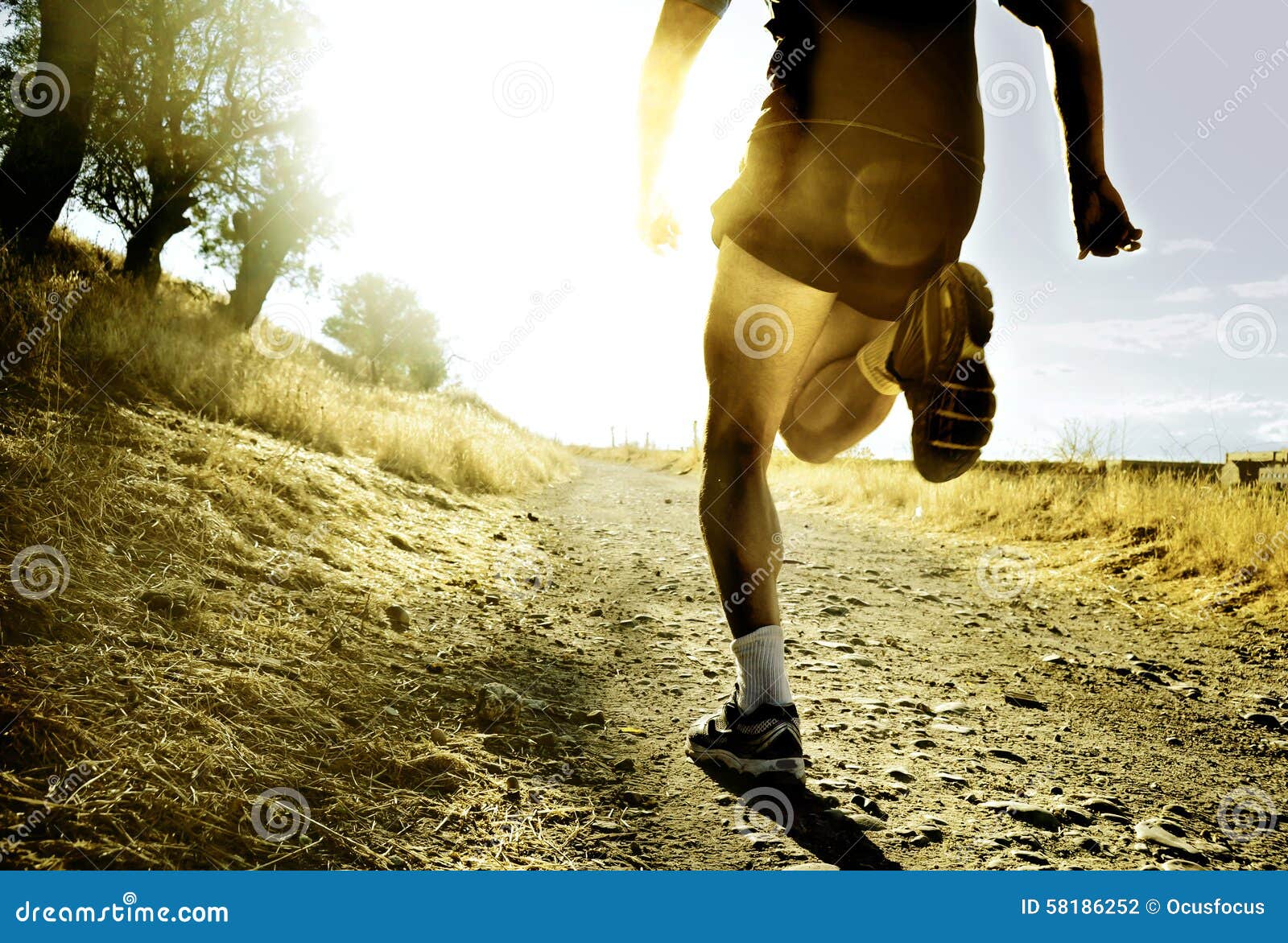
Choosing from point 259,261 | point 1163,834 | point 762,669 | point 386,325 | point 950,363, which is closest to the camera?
point 1163,834

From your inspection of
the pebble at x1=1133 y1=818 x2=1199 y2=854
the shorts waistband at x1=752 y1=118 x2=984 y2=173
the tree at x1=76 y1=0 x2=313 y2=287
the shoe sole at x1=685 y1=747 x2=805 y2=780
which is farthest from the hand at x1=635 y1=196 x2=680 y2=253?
the tree at x1=76 y1=0 x2=313 y2=287

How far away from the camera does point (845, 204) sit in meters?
1.90

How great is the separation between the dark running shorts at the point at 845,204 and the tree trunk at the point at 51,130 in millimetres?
8165

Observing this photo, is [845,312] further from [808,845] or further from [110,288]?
[110,288]

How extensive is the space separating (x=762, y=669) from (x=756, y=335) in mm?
996

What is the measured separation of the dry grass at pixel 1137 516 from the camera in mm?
4258

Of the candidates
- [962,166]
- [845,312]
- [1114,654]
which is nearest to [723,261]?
[845,312]

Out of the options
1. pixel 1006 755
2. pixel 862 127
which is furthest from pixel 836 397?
pixel 1006 755

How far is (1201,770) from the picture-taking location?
207 centimetres

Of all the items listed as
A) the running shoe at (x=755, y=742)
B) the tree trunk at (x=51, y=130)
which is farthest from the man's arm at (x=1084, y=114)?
the tree trunk at (x=51, y=130)

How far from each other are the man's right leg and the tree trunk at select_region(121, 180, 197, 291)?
13.7m

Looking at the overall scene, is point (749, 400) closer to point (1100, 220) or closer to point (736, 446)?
point (736, 446)

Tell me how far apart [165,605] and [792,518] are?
7465 mm

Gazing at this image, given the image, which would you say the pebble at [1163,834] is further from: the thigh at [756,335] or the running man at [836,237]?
the thigh at [756,335]
